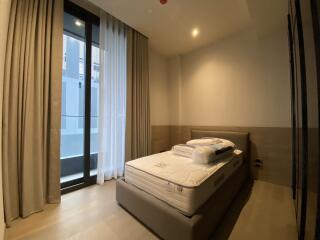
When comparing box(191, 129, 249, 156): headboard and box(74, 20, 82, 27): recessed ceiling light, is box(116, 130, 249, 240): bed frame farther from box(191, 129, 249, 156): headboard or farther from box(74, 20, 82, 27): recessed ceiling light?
box(74, 20, 82, 27): recessed ceiling light

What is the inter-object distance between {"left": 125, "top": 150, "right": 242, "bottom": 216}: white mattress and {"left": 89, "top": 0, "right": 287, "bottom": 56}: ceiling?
84.1 inches

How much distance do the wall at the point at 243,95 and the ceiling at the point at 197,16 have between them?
12.6 inches

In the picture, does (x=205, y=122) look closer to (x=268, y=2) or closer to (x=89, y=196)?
(x=268, y=2)

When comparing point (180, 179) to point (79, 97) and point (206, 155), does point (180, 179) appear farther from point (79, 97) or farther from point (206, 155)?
point (79, 97)

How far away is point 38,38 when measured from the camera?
72.3 inches

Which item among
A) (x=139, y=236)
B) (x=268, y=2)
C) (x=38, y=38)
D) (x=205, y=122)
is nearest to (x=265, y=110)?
(x=205, y=122)

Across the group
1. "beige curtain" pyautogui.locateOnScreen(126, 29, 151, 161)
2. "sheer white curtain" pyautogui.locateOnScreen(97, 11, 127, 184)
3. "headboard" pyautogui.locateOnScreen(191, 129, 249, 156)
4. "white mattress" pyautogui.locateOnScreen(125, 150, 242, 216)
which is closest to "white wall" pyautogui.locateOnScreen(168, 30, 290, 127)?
"headboard" pyautogui.locateOnScreen(191, 129, 249, 156)

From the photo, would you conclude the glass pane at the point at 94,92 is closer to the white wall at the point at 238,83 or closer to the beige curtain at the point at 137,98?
the beige curtain at the point at 137,98

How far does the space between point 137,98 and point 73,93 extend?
1128 millimetres

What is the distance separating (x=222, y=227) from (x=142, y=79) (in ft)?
8.76

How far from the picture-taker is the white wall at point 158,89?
3.66 metres

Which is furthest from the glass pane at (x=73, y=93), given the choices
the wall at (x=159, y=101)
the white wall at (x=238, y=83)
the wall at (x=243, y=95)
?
the white wall at (x=238, y=83)

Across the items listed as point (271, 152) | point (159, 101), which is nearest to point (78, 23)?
point (159, 101)

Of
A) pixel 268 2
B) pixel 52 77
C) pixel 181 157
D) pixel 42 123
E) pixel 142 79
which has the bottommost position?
pixel 181 157
